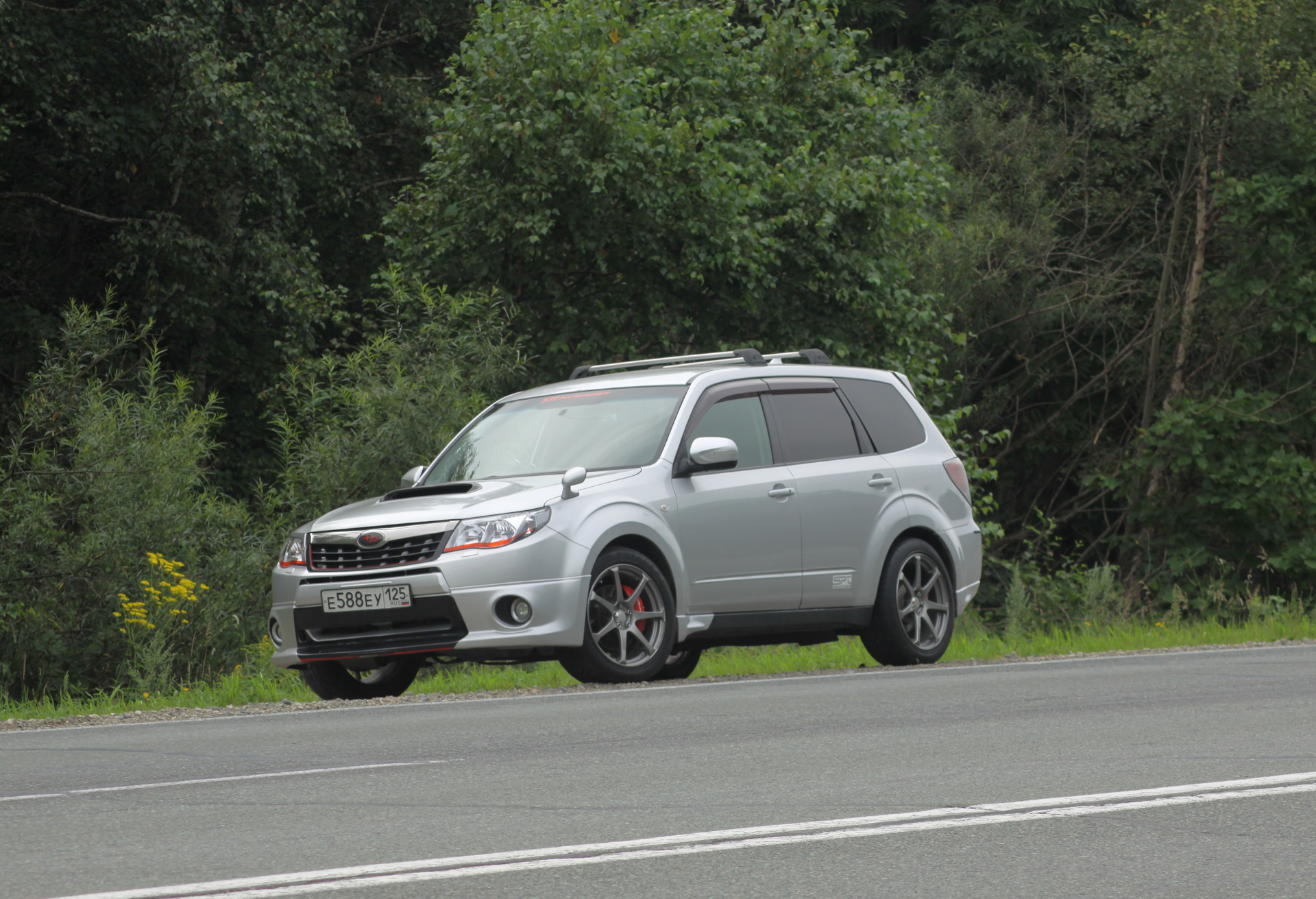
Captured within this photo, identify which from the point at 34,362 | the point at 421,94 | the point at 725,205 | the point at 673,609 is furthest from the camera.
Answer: the point at 421,94

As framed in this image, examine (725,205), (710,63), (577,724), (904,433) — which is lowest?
(577,724)

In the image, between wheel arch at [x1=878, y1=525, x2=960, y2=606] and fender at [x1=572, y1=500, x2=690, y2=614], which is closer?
fender at [x1=572, y1=500, x2=690, y2=614]

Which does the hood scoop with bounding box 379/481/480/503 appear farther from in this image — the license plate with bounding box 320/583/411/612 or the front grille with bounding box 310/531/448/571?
the license plate with bounding box 320/583/411/612

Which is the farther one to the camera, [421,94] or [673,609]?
[421,94]

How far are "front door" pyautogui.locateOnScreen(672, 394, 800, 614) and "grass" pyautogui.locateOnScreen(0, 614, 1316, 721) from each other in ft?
3.66

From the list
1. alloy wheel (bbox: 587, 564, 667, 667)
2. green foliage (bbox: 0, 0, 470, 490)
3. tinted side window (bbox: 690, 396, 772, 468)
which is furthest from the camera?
green foliage (bbox: 0, 0, 470, 490)

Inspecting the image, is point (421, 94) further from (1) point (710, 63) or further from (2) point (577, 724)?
(2) point (577, 724)

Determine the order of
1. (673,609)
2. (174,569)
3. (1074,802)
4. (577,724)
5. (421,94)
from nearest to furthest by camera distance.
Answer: (1074,802), (577,724), (673,609), (174,569), (421,94)

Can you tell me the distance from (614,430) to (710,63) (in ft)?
35.6

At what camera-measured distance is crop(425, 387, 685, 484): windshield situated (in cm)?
1138

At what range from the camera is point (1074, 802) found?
6.18 m

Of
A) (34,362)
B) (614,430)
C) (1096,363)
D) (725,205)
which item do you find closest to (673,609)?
(614,430)

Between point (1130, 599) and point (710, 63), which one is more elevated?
point (710, 63)

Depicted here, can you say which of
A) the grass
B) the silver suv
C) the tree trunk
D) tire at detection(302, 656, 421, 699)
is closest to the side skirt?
the silver suv
